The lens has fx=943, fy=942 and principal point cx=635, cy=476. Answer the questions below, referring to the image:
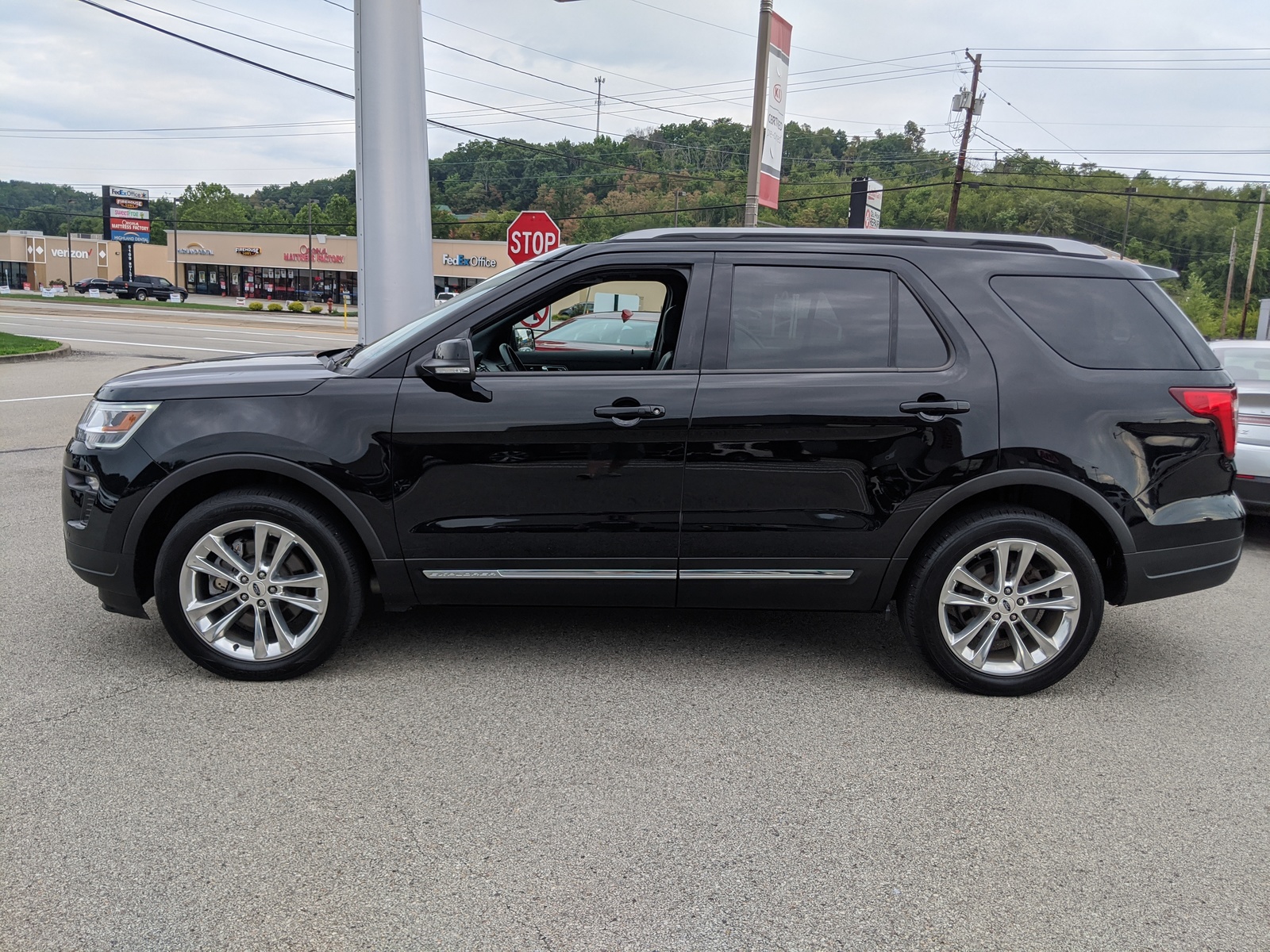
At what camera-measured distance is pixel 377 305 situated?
9047mm

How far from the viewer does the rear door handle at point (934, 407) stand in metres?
3.90

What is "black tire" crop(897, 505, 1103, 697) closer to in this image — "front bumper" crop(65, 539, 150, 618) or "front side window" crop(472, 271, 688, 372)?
"front side window" crop(472, 271, 688, 372)

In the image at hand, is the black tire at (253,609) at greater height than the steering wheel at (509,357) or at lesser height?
lesser

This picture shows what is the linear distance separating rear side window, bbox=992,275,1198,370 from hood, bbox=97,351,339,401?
3003 millimetres

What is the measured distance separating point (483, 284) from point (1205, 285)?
106 meters

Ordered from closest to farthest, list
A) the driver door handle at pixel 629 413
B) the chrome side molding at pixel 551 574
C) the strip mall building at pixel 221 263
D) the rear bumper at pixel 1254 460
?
1. the driver door handle at pixel 629 413
2. the chrome side molding at pixel 551 574
3. the rear bumper at pixel 1254 460
4. the strip mall building at pixel 221 263

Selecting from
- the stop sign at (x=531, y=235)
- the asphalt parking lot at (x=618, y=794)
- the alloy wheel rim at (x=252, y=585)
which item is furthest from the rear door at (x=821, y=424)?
the stop sign at (x=531, y=235)

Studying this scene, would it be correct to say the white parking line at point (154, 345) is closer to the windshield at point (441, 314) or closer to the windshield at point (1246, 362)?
the windshield at point (441, 314)

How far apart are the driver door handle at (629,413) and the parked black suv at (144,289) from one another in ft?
216

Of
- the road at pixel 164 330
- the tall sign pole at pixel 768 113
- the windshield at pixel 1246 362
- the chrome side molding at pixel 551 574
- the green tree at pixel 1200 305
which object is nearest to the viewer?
the chrome side molding at pixel 551 574

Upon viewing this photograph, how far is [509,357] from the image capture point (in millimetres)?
4684

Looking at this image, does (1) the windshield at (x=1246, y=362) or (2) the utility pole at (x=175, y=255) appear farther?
(2) the utility pole at (x=175, y=255)

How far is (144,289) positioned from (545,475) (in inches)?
2702

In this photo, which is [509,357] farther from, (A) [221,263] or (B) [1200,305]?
(B) [1200,305]
